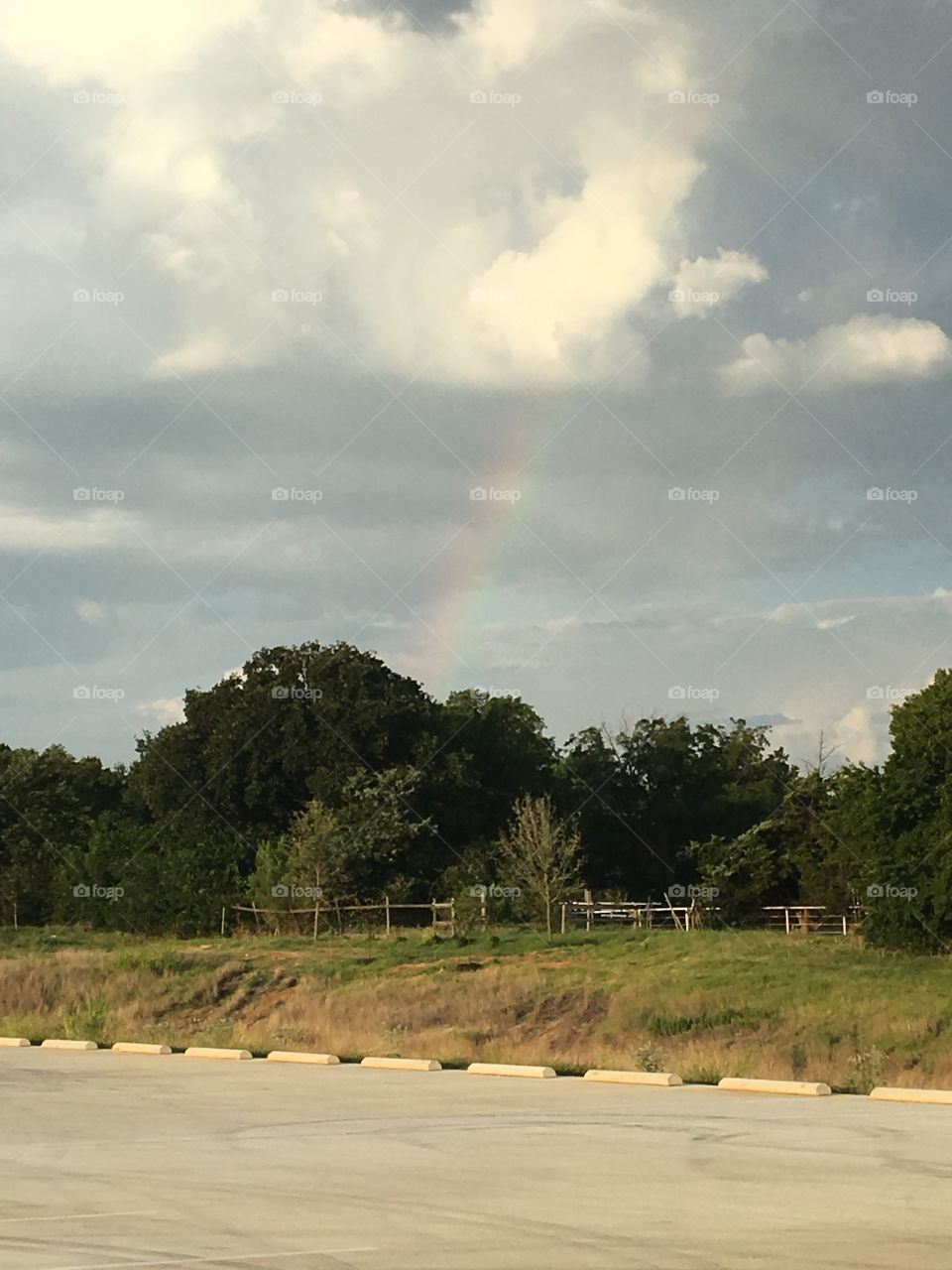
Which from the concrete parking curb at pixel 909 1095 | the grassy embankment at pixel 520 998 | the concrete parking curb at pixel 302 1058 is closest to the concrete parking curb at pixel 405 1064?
the concrete parking curb at pixel 302 1058

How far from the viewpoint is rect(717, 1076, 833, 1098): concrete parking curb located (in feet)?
62.4

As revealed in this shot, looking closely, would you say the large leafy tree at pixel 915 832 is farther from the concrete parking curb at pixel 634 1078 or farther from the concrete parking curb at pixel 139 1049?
the concrete parking curb at pixel 634 1078

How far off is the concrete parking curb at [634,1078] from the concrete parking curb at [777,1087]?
1.00 m

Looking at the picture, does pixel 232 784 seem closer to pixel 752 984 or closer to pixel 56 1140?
pixel 752 984

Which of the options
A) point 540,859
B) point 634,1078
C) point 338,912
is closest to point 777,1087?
point 634,1078

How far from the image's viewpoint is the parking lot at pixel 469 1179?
962 cm

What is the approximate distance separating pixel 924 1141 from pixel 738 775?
91.2 metres

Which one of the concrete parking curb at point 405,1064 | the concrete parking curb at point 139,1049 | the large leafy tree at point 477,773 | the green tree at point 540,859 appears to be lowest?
the concrete parking curb at point 139,1049

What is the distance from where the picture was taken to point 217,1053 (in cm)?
2564

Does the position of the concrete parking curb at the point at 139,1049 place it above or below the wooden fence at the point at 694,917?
below

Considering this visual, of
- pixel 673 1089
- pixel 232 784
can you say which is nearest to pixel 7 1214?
pixel 673 1089

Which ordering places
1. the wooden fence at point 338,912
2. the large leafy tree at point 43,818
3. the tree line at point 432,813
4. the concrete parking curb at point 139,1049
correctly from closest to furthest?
1. the concrete parking curb at point 139,1049
2. the tree line at point 432,813
3. the wooden fence at point 338,912
4. the large leafy tree at point 43,818

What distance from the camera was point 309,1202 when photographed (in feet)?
37.6

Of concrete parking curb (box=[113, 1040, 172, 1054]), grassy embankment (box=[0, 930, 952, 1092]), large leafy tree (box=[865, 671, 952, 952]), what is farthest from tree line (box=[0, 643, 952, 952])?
concrete parking curb (box=[113, 1040, 172, 1054])
